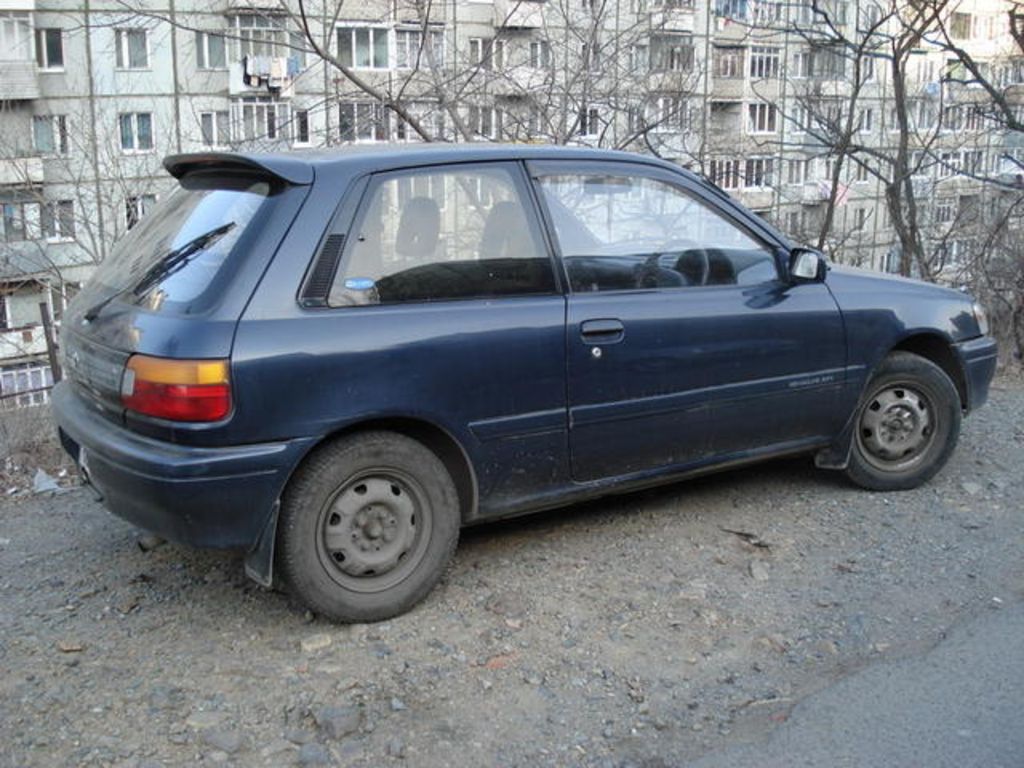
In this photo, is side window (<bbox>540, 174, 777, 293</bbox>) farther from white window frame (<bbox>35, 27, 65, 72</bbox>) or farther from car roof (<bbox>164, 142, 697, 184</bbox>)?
white window frame (<bbox>35, 27, 65, 72</bbox>)

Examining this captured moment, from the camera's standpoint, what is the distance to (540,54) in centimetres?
1190

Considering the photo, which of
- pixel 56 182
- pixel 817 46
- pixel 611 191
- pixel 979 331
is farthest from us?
pixel 56 182

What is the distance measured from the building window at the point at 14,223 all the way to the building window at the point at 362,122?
6.05 m

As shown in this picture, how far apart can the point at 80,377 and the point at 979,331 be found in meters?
4.44

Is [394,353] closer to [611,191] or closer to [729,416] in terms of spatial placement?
[611,191]

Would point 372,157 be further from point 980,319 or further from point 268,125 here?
point 268,125

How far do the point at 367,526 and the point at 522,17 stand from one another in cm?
924

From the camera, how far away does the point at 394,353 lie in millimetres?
3764

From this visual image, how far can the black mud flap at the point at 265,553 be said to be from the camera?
11.8ft

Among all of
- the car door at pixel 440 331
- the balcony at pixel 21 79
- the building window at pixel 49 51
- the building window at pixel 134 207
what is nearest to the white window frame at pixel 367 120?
the building window at pixel 134 207

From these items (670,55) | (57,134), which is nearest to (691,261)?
(670,55)

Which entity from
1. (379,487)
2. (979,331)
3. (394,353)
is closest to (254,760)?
(379,487)

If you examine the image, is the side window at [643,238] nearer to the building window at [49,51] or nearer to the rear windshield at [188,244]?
the rear windshield at [188,244]

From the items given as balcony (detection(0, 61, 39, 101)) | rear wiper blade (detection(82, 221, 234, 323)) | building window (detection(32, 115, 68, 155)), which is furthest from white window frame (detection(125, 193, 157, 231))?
balcony (detection(0, 61, 39, 101))
